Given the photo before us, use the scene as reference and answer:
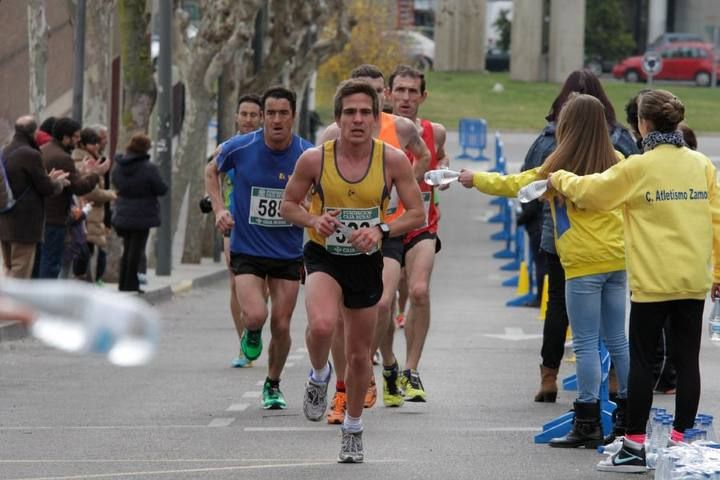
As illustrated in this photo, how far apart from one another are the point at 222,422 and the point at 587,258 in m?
2.46

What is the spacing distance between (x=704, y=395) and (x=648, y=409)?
3518 millimetres

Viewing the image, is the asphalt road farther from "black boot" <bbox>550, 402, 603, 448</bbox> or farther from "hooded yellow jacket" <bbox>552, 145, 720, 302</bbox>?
"hooded yellow jacket" <bbox>552, 145, 720, 302</bbox>

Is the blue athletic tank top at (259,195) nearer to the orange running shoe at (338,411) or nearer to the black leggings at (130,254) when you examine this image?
the orange running shoe at (338,411)

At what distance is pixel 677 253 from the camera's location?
8984mm

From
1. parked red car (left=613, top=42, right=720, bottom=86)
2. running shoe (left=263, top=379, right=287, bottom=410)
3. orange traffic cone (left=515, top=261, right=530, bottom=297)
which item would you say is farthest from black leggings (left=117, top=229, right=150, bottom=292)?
parked red car (left=613, top=42, right=720, bottom=86)

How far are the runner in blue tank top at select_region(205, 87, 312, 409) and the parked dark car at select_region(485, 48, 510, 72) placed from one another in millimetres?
73643

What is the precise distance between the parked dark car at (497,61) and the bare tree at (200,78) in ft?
188

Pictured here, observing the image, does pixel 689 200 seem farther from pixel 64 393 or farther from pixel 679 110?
pixel 64 393

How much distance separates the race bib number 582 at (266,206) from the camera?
11.6 m

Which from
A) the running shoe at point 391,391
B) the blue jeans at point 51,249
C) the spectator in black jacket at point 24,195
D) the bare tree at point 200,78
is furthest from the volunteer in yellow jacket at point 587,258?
the bare tree at point 200,78

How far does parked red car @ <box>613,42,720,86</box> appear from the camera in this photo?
73.9m

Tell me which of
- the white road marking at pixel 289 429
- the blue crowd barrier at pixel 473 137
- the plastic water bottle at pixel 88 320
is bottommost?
the blue crowd barrier at pixel 473 137

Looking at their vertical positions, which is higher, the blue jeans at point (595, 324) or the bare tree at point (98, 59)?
the bare tree at point (98, 59)

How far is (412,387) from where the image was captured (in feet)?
39.1
